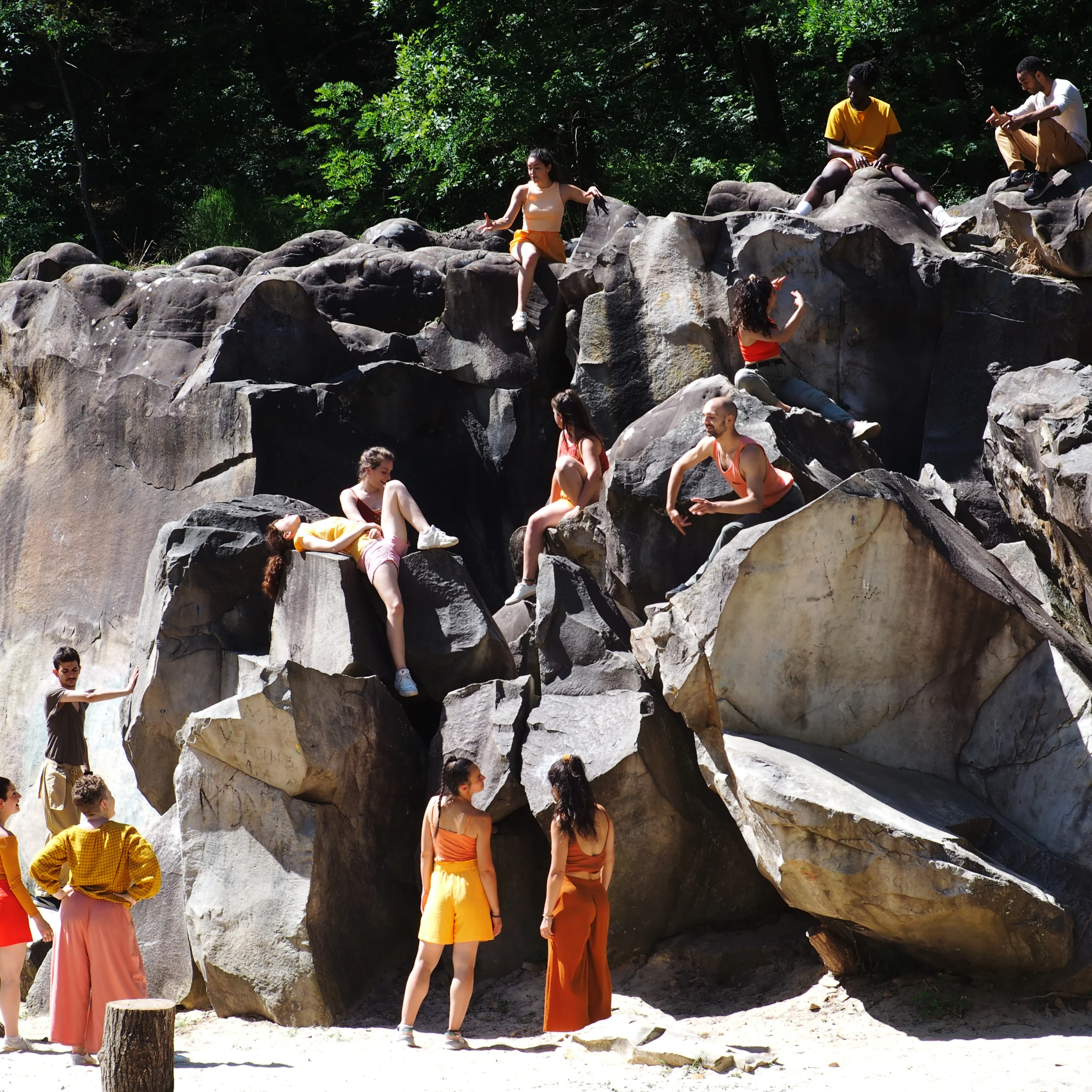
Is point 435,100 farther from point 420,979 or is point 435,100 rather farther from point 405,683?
point 420,979

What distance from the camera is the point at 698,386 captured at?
27.0 ft

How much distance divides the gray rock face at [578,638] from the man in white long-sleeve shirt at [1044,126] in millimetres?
5027

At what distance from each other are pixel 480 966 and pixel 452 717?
1374mm

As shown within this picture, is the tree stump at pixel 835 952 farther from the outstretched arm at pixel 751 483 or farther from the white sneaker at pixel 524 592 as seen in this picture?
the white sneaker at pixel 524 592

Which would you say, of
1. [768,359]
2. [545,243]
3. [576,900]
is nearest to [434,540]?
[576,900]

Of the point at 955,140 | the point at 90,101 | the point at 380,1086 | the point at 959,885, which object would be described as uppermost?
the point at 90,101

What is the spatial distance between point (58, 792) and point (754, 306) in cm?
543

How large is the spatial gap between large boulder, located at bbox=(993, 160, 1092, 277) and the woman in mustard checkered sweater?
25.2ft

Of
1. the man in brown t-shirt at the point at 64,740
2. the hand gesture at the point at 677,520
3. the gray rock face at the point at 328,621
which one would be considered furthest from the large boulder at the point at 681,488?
the man in brown t-shirt at the point at 64,740

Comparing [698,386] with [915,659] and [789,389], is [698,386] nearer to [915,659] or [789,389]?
[789,389]

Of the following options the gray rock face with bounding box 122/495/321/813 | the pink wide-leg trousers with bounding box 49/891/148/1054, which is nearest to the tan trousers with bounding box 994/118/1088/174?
the gray rock face with bounding box 122/495/321/813

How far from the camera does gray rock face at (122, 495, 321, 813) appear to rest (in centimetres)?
788

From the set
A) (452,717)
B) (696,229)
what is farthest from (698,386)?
(452,717)

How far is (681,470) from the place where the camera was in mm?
7297
